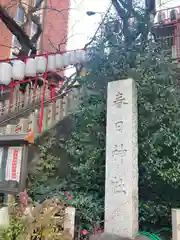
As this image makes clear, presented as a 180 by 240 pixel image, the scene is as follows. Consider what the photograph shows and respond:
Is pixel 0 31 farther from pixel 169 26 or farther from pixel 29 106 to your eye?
pixel 169 26

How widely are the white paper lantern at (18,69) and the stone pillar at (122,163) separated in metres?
4.53

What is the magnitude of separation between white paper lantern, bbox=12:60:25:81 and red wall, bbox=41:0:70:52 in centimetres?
869

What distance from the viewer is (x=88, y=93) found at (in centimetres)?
583

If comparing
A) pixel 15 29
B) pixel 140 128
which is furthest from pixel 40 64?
pixel 140 128

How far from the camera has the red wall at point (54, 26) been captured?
670 inches

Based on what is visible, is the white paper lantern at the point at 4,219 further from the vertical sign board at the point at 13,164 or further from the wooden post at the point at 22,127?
the wooden post at the point at 22,127

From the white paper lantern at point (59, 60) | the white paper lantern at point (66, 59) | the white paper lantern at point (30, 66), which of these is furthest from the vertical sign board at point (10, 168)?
the white paper lantern at point (66, 59)

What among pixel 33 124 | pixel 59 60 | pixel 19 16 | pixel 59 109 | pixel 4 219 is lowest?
pixel 4 219

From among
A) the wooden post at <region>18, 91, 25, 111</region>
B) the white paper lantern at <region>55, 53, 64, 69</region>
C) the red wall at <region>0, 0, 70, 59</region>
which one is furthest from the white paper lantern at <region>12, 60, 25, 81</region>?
the red wall at <region>0, 0, 70, 59</region>

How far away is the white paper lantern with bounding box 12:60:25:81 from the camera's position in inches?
317

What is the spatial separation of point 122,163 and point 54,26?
637 inches

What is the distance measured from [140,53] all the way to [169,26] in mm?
6694

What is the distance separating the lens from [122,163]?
4.32 m

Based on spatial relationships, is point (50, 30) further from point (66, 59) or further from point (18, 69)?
point (18, 69)
